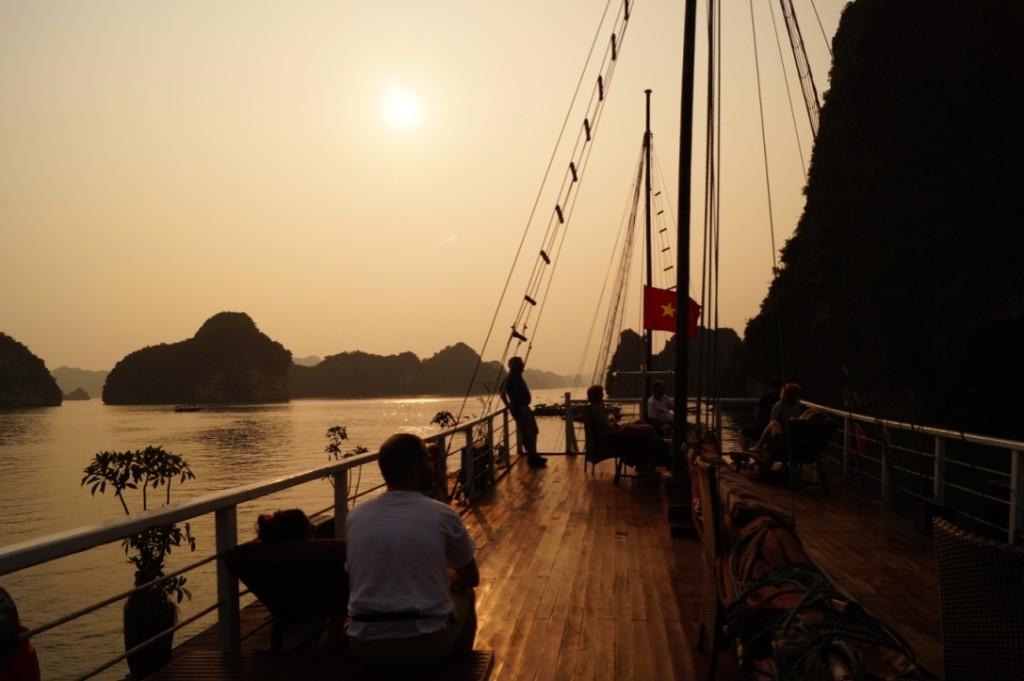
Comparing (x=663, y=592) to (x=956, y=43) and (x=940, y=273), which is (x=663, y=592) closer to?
(x=940, y=273)

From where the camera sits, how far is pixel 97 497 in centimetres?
4928

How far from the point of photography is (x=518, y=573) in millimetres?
5871

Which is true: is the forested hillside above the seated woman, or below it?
above

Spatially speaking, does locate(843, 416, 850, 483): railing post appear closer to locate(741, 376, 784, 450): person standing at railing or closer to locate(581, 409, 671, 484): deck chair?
locate(741, 376, 784, 450): person standing at railing

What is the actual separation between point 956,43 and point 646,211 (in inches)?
1931

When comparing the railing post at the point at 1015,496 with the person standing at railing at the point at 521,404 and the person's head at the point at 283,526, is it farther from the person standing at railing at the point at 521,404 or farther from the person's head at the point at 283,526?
the person standing at railing at the point at 521,404

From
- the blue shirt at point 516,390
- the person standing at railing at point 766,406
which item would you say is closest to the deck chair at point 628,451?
the blue shirt at point 516,390

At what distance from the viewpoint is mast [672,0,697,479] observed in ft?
25.8

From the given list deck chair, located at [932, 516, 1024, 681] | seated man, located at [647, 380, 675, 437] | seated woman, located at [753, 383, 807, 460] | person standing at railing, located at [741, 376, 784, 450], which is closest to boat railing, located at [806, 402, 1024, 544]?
person standing at railing, located at [741, 376, 784, 450]

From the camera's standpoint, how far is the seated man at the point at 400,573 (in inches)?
106

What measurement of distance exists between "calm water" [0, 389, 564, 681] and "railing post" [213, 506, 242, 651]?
2852 millimetres

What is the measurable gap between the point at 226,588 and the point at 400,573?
1.20m

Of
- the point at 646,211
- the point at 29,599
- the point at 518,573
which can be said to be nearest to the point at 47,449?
the point at 29,599

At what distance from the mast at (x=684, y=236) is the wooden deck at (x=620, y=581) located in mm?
887
